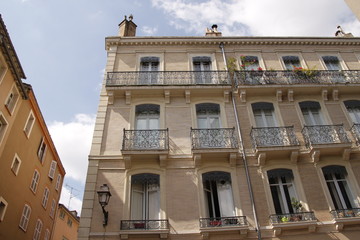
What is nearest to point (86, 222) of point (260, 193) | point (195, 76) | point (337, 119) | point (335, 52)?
point (260, 193)

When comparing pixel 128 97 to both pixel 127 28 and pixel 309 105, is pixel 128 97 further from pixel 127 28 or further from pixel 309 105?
pixel 309 105

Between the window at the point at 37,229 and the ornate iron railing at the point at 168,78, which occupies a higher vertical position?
the ornate iron railing at the point at 168,78

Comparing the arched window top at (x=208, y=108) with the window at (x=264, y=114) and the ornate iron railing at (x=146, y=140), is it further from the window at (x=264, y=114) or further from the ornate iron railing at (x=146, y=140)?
the ornate iron railing at (x=146, y=140)

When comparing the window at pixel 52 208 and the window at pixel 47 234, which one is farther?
the window at pixel 52 208

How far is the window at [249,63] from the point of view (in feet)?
50.8

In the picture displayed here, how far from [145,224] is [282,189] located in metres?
5.30

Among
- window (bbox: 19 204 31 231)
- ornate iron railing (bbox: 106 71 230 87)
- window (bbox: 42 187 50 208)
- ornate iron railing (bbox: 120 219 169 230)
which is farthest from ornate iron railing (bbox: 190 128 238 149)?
window (bbox: 42 187 50 208)

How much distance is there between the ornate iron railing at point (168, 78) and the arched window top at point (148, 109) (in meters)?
1.28

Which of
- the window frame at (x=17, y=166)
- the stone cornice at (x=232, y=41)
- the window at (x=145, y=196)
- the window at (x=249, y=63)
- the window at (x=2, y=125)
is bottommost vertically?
the window at (x=145, y=196)

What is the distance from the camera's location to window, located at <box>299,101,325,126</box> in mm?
13477

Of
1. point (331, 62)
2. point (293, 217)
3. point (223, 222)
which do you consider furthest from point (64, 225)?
point (331, 62)

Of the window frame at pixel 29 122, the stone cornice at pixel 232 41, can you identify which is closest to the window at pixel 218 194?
the stone cornice at pixel 232 41

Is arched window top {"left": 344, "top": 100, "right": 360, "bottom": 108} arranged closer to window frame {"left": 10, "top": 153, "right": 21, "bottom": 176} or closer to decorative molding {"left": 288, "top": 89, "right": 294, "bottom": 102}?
decorative molding {"left": 288, "top": 89, "right": 294, "bottom": 102}

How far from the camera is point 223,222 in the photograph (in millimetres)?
10172
